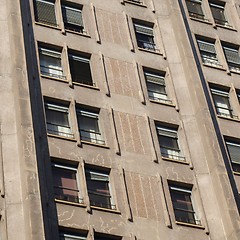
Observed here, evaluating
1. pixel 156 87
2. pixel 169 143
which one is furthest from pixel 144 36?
pixel 169 143

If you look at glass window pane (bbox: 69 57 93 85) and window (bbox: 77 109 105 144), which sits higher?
glass window pane (bbox: 69 57 93 85)

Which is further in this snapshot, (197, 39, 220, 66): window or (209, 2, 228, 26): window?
(209, 2, 228, 26): window

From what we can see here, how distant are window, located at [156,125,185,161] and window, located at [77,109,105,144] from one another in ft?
10.5

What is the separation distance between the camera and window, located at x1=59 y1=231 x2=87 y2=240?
3274cm

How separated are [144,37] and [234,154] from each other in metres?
8.41

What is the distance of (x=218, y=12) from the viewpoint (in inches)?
1907

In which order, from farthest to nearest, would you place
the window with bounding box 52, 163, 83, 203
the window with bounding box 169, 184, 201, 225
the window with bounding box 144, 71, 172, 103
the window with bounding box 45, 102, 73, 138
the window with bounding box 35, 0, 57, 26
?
1. the window with bounding box 35, 0, 57, 26
2. the window with bounding box 144, 71, 172, 103
3. the window with bounding box 45, 102, 73, 138
4. the window with bounding box 169, 184, 201, 225
5. the window with bounding box 52, 163, 83, 203

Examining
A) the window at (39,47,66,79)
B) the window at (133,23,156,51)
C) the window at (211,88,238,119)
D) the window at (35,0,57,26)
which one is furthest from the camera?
the window at (133,23,156,51)

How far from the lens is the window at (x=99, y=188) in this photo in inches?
1367

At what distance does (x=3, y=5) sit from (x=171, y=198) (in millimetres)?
13272

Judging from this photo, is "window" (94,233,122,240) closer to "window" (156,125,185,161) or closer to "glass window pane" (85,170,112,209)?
"glass window pane" (85,170,112,209)

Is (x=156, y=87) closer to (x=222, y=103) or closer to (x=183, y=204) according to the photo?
(x=222, y=103)

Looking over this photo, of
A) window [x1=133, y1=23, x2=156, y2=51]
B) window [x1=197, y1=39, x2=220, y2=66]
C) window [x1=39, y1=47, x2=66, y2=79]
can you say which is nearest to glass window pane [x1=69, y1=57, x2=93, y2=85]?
window [x1=39, y1=47, x2=66, y2=79]

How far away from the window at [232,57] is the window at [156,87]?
16.9ft
